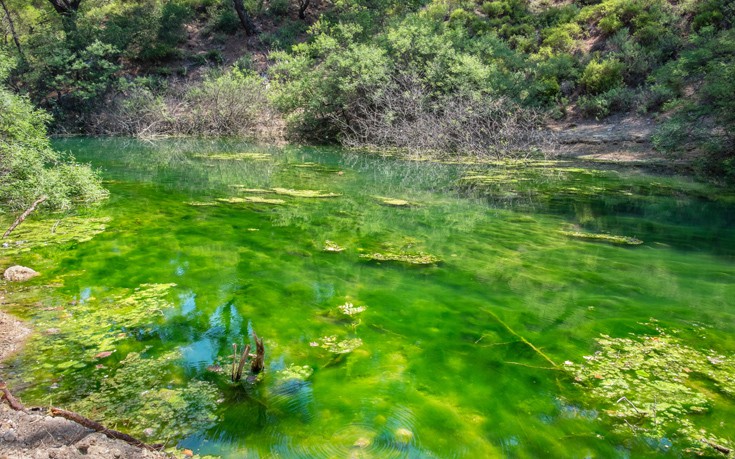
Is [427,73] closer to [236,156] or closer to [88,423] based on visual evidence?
[236,156]

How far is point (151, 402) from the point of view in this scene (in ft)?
9.95

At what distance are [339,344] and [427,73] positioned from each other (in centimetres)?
1536

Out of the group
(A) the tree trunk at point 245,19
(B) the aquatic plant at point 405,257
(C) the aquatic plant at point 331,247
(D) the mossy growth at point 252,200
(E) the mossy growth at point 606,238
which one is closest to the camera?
(B) the aquatic plant at point 405,257

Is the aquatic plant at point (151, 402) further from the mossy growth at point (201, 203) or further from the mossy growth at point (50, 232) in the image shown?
the mossy growth at point (201, 203)

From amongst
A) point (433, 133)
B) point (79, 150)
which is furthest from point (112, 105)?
point (433, 133)

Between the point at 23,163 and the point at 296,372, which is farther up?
the point at 23,163

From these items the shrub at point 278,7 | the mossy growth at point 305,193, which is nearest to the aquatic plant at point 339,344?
the mossy growth at point 305,193

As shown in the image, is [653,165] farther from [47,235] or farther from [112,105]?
[112,105]

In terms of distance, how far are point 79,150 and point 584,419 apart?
1862 cm

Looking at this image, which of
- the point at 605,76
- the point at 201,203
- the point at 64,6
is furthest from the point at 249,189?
the point at 64,6

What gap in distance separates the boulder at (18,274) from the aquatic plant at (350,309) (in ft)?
11.0

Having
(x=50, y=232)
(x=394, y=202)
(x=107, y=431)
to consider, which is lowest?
(x=394, y=202)

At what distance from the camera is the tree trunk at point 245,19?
1155 inches

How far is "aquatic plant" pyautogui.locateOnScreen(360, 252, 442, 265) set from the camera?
593 cm
